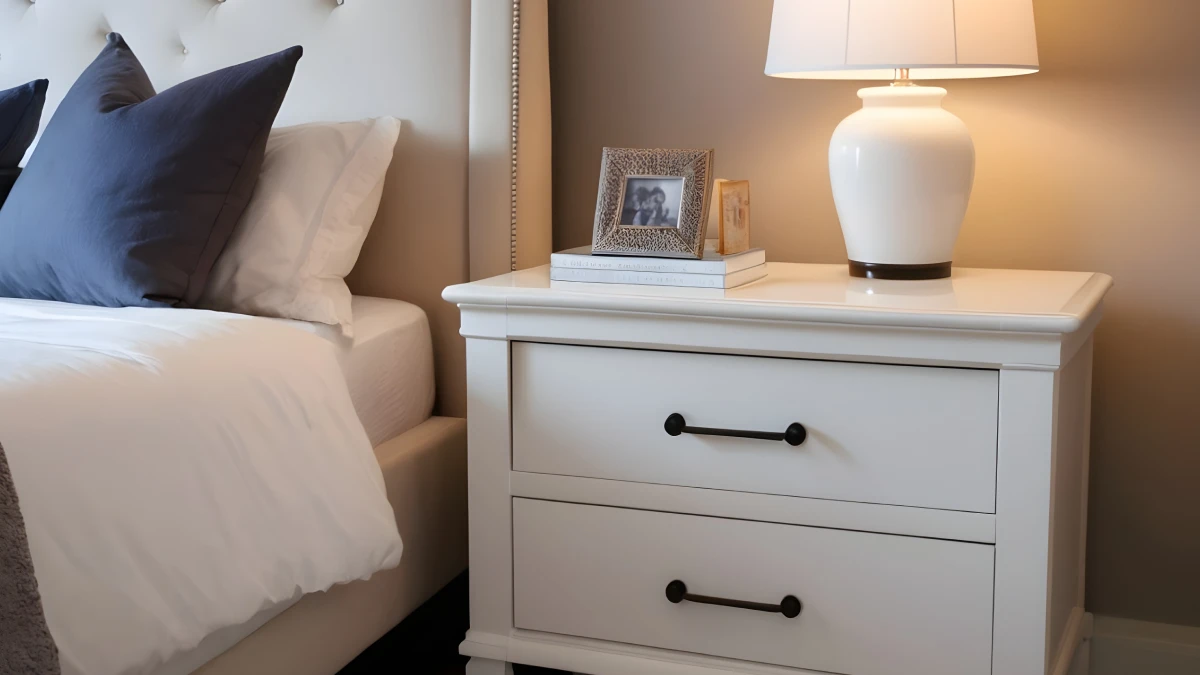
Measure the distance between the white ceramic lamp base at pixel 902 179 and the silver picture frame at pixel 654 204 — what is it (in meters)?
0.19

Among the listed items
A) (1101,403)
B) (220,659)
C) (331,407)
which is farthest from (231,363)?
(1101,403)

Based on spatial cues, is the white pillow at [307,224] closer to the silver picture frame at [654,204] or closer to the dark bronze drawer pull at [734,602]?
the silver picture frame at [654,204]

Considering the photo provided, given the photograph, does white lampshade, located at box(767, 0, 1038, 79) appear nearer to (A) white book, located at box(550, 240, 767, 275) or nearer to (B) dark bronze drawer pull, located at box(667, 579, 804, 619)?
(A) white book, located at box(550, 240, 767, 275)

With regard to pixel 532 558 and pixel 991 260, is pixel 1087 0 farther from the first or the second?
pixel 532 558

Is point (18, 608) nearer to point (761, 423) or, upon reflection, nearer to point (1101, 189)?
point (761, 423)

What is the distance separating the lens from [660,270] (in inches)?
55.4

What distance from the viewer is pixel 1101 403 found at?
1643 mm

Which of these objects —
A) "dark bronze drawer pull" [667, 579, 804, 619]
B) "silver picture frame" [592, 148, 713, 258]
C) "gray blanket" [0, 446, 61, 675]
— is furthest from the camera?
"silver picture frame" [592, 148, 713, 258]

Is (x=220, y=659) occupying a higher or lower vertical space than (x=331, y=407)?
lower

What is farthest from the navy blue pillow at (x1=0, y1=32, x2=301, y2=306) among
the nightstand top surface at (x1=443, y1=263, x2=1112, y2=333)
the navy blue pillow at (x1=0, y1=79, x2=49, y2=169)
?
the nightstand top surface at (x1=443, y1=263, x2=1112, y2=333)

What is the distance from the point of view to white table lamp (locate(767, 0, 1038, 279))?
1.34m

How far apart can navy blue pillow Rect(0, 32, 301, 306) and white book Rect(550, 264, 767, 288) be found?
48 centimetres

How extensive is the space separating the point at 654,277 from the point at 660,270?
1 cm

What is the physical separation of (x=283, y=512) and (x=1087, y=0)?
130 cm
